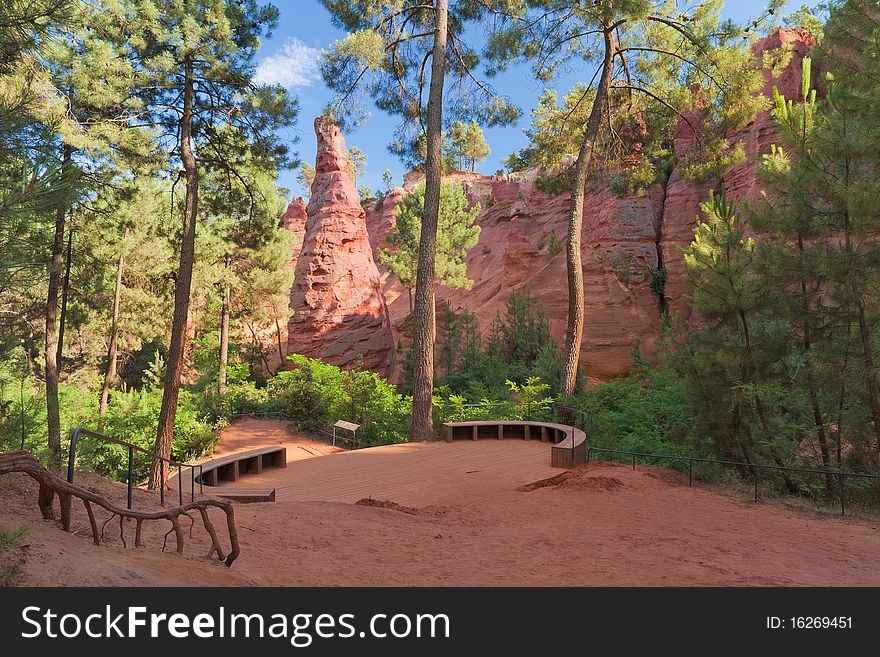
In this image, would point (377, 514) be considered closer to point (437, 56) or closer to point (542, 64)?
point (437, 56)

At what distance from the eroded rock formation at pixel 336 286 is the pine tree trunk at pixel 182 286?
16.7m

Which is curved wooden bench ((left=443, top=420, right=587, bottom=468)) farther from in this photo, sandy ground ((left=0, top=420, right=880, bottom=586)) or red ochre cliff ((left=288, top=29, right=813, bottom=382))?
red ochre cliff ((left=288, top=29, right=813, bottom=382))

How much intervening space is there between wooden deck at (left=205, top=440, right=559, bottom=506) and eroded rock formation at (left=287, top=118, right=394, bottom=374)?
16.8 meters

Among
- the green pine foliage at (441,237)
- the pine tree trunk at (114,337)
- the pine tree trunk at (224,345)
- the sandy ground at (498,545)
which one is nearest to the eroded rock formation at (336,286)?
the green pine foliage at (441,237)

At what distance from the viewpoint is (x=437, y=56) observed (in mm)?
12359

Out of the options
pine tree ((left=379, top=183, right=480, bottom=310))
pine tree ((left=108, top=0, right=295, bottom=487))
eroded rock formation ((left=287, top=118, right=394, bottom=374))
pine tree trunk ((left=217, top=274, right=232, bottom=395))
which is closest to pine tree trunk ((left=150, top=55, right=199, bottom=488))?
pine tree ((left=108, top=0, right=295, bottom=487))

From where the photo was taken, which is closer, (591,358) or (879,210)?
(879,210)

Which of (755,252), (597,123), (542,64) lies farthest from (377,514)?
(542,64)

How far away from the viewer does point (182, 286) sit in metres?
9.58

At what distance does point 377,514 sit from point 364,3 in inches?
483

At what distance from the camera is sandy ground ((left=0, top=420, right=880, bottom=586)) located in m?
3.17

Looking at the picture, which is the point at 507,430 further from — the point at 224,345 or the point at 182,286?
the point at 224,345

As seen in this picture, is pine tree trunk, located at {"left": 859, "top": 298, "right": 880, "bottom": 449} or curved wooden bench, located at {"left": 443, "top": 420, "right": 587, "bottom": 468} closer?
pine tree trunk, located at {"left": 859, "top": 298, "right": 880, "bottom": 449}

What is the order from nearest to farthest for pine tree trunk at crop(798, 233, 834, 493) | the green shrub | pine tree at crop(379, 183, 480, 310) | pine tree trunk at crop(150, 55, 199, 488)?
the green shrub < pine tree trunk at crop(798, 233, 834, 493) < pine tree trunk at crop(150, 55, 199, 488) < pine tree at crop(379, 183, 480, 310)
